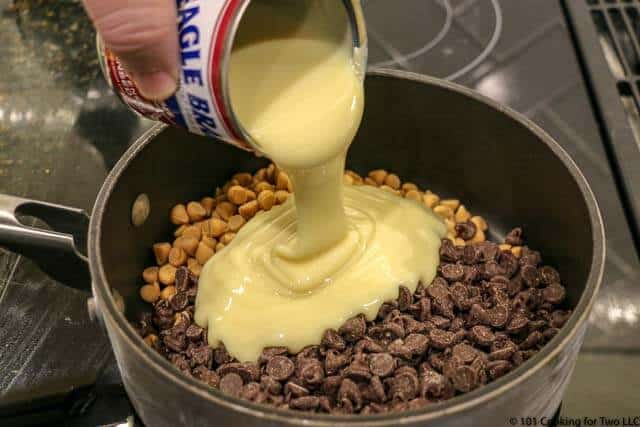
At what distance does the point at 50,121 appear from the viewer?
1.54 meters

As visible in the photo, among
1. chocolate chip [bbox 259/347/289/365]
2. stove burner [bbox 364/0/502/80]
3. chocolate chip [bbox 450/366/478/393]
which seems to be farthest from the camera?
stove burner [bbox 364/0/502/80]

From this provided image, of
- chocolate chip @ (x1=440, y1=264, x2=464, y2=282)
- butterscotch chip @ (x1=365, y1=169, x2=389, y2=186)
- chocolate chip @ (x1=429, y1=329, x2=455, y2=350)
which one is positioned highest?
butterscotch chip @ (x1=365, y1=169, x2=389, y2=186)

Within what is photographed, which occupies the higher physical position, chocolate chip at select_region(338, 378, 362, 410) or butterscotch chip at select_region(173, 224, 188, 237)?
butterscotch chip at select_region(173, 224, 188, 237)

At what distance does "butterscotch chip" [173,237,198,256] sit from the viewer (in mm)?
1219

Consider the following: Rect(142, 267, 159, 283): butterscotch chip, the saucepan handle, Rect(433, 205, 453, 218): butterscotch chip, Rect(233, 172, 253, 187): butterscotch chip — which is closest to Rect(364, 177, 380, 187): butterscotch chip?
Rect(433, 205, 453, 218): butterscotch chip

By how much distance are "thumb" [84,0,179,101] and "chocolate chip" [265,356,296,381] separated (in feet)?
1.49

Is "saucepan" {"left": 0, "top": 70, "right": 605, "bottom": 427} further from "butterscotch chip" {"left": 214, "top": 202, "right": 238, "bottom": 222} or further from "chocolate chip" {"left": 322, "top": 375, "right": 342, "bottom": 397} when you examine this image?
"chocolate chip" {"left": 322, "top": 375, "right": 342, "bottom": 397}

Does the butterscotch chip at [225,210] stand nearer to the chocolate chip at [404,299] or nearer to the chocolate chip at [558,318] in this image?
the chocolate chip at [404,299]

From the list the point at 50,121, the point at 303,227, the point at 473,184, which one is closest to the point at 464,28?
the point at 473,184

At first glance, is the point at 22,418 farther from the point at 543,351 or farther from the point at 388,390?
the point at 543,351

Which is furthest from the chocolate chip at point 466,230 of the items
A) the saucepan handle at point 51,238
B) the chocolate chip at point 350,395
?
the saucepan handle at point 51,238

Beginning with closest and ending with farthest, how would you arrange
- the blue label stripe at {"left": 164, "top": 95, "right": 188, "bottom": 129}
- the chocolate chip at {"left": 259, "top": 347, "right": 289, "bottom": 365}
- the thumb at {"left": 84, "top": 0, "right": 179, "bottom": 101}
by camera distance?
the thumb at {"left": 84, "top": 0, "right": 179, "bottom": 101}
the blue label stripe at {"left": 164, "top": 95, "right": 188, "bottom": 129}
the chocolate chip at {"left": 259, "top": 347, "right": 289, "bottom": 365}

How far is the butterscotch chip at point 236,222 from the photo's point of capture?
1.26 metres

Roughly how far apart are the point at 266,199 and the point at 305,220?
0.64 feet
